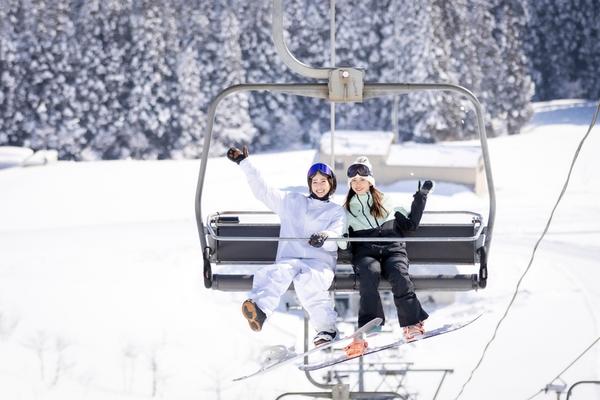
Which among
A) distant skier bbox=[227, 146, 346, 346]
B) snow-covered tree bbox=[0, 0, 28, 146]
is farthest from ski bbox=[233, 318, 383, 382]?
snow-covered tree bbox=[0, 0, 28, 146]

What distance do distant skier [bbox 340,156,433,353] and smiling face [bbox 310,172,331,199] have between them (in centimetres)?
13

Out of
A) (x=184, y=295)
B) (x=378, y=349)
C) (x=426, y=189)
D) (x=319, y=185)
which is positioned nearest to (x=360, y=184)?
(x=319, y=185)

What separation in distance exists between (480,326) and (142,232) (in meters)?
12.0

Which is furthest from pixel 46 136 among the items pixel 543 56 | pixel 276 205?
pixel 276 205

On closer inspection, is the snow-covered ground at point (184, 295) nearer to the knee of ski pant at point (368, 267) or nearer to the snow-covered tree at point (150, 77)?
the snow-covered tree at point (150, 77)

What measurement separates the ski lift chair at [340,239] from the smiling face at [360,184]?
0.33 m

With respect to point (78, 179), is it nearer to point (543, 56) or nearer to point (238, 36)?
point (238, 36)

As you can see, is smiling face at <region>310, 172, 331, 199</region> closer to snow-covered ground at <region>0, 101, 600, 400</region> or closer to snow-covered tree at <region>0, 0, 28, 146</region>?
snow-covered ground at <region>0, 101, 600, 400</region>

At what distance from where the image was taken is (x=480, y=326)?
2859 cm

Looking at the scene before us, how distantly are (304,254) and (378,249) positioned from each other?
372 millimetres

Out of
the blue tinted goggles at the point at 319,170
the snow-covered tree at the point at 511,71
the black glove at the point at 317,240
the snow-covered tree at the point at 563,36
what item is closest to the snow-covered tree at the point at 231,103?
the snow-covered tree at the point at 511,71

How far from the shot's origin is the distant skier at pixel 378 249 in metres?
5.27

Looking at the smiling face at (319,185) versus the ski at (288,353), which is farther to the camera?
the smiling face at (319,185)

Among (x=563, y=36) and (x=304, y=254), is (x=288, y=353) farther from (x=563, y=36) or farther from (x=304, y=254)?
(x=563, y=36)
